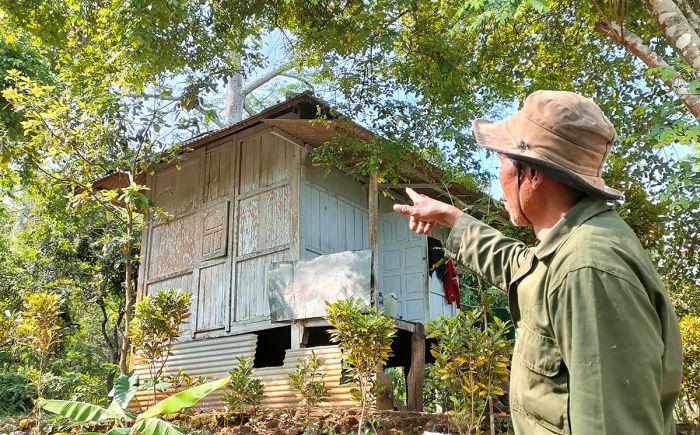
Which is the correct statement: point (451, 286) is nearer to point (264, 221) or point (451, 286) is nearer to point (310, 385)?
point (264, 221)

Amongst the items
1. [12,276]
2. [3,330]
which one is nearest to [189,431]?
[3,330]

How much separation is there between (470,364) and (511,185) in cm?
419

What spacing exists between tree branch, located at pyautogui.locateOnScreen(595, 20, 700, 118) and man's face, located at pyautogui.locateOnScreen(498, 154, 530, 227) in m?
4.45

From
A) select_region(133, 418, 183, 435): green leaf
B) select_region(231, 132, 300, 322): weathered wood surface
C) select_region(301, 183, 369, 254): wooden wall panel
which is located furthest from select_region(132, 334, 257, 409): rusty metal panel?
select_region(133, 418, 183, 435): green leaf

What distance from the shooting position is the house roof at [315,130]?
8750mm

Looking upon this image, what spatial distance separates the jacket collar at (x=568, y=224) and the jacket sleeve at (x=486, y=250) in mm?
258

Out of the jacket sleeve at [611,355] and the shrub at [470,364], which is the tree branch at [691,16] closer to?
the shrub at [470,364]

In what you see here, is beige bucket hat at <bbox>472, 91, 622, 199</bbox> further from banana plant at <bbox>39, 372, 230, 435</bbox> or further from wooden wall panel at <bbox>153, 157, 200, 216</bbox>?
wooden wall panel at <bbox>153, 157, 200, 216</bbox>

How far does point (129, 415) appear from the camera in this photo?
197 inches

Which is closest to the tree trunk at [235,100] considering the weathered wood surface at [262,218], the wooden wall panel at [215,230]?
the wooden wall panel at [215,230]

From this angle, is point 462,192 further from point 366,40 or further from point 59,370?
point 59,370

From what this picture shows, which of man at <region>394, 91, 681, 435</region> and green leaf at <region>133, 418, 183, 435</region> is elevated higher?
man at <region>394, 91, 681, 435</region>

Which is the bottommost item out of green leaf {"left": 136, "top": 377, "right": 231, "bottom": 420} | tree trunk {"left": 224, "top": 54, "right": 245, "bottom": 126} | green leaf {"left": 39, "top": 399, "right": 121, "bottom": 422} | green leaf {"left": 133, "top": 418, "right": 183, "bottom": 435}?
green leaf {"left": 133, "top": 418, "right": 183, "bottom": 435}

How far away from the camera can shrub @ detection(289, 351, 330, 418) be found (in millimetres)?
7031
